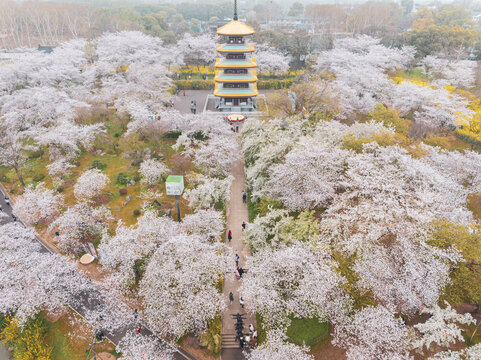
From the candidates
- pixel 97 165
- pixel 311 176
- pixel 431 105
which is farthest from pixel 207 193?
pixel 431 105

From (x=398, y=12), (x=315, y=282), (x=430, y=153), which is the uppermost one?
(x=398, y=12)

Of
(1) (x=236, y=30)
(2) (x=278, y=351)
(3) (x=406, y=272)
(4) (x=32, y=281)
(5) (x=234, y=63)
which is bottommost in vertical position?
(2) (x=278, y=351)

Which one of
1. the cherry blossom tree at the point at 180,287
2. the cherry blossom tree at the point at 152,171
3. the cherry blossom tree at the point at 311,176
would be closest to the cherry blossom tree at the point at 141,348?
the cherry blossom tree at the point at 180,287

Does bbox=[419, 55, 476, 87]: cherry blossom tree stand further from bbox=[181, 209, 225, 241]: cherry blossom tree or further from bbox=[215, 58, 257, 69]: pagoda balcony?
bbox=[181, 209, 225, 241]: cherry blossom tree

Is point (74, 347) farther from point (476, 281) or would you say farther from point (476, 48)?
point (476, 48)

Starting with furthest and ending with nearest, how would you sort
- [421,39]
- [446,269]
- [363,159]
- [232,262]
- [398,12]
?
[398,12]
[421,39]
[363,159]
[232,262]
[446,269]

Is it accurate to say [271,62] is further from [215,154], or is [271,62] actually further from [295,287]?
[295,287]

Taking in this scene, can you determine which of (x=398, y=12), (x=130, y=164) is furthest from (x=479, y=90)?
(x=398, y=12)

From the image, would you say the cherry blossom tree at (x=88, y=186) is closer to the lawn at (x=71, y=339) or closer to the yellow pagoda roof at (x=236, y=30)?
the lawn at (x=71, y=339)
